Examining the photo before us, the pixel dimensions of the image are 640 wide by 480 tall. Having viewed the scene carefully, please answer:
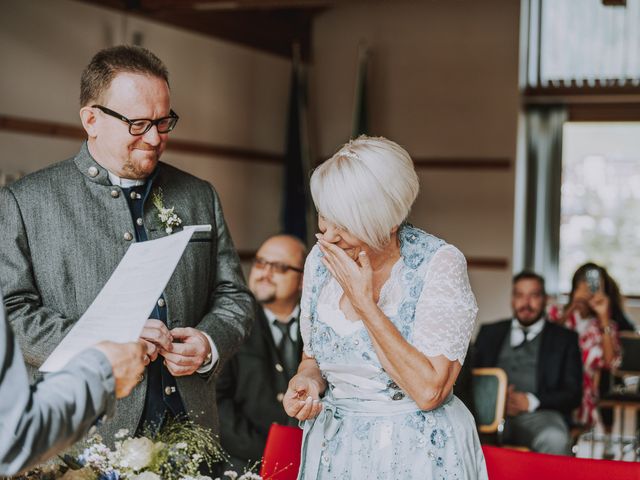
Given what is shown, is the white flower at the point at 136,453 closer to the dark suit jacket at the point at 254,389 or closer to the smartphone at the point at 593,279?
the dark suit jacket at the point at 254,389

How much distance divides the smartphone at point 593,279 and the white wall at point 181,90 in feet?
10.5

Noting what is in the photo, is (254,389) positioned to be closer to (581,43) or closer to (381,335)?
(381,335)

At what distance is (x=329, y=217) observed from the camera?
80.9 inches

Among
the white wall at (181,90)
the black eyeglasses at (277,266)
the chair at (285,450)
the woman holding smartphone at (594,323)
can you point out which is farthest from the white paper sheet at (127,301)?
the woman holding smartphone at (594,323)

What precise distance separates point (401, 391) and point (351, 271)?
322 mm

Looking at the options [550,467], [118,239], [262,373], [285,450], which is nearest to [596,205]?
[262,373]

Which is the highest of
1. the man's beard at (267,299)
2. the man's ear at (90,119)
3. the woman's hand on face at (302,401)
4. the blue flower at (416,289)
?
the man's ear at (90,119)

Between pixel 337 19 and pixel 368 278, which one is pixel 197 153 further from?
pixel 368 278

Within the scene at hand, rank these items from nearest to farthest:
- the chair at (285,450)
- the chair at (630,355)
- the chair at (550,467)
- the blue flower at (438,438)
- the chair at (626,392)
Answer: the blue flower at (438,438) → the chair at (550,467) → the chair at (285,450) → the chair at (626,392) → the chair at (630,355)

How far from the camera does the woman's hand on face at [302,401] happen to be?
7.07ft

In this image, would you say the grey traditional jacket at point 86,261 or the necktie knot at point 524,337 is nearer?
the grey traditional jacket at point 86,261

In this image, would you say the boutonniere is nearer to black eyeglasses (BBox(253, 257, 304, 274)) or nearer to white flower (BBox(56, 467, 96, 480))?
Answer: white flower (BBox(56, 467, 96, 480))

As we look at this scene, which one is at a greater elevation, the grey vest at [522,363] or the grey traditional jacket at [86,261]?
the grey traditional jacket at [86,261]

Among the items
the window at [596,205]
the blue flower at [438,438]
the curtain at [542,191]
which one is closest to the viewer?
the blue flower at [438,438]
